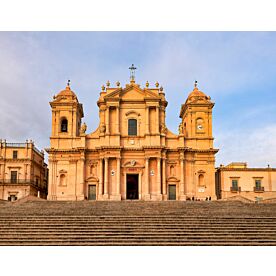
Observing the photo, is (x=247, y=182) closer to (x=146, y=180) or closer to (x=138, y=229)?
(x=146, y=180)

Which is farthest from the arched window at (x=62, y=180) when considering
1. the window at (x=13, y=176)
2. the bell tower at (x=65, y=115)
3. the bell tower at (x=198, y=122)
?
the bell tower at (x=198, y=122)

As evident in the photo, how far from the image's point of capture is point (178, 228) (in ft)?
64.2

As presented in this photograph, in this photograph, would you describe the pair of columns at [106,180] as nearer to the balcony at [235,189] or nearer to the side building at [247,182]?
the side building at [247,182]

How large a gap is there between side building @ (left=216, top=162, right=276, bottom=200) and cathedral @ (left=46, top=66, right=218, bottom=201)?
5748 mm

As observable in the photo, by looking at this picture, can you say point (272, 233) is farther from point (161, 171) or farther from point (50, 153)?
point (50, 153)

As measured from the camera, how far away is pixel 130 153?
3878 centimetres

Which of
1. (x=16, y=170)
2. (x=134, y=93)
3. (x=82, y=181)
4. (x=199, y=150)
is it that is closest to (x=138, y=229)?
(x=82, y=181)

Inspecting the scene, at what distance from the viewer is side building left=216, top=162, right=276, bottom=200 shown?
145 ft

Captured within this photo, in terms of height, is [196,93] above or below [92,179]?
above

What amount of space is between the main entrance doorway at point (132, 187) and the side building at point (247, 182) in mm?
10175

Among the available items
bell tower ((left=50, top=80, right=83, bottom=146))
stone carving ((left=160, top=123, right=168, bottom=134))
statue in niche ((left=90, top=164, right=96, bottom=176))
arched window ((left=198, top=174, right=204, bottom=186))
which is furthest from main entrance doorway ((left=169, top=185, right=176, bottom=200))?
bell tower ((left=50, top=80, right=83, bottom=146))

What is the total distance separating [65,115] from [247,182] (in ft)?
68.3

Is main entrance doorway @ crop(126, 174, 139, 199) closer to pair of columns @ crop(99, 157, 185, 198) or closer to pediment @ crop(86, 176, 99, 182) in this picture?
pair of columns @ crop(99, 157, 185, 198)

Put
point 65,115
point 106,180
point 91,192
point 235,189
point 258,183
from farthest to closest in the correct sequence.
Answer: point 258,183 < point 235,189 < point 65,115 < point 91,192 < point 106,180
